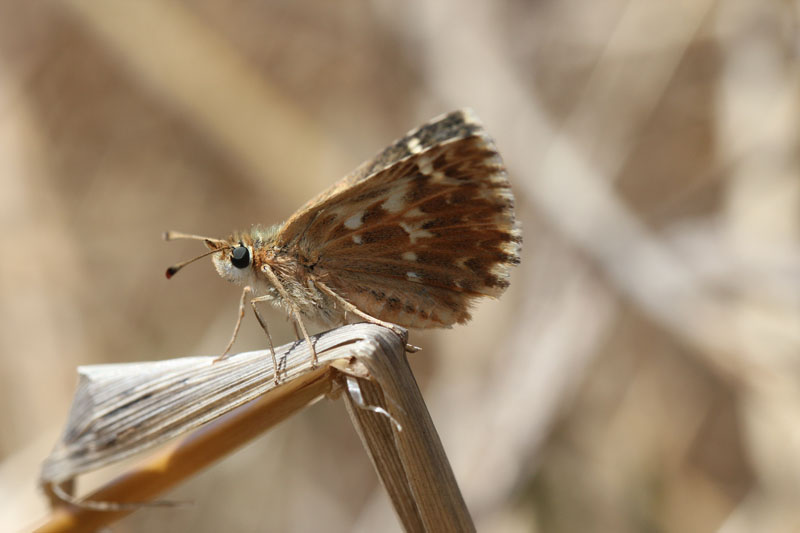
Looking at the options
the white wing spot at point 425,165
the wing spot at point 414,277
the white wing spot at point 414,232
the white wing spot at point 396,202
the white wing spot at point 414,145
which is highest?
the white wing spot at point 414,145

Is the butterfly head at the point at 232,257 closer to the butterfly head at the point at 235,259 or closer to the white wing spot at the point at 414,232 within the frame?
the butterfly head at the point at 235,259

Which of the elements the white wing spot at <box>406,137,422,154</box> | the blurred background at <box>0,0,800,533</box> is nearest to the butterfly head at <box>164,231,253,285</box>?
the white wing spot at <box>406,137,422,154</box>

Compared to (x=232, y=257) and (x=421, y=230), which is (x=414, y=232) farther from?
(x=232, y=257)

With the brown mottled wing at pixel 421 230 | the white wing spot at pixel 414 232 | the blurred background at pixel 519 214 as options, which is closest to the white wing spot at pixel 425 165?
the brown mottled wing at pixel 421 230

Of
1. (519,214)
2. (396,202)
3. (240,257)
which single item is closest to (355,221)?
(396,202)

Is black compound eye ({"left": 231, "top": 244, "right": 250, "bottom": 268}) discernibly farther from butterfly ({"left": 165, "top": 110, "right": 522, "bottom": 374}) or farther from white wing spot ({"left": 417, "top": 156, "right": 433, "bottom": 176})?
white wing spot ({"left": 417, "top": 156, "right": 433, "bottom": 176})
